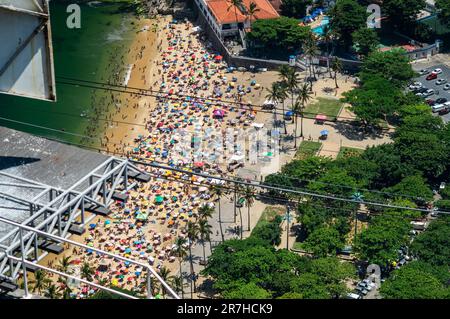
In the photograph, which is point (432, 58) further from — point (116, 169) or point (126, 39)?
point (116, 169)

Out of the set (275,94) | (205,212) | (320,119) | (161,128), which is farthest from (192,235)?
(320,119)

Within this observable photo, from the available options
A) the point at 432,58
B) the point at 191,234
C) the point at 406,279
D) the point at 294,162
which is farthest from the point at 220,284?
the point at 432,58

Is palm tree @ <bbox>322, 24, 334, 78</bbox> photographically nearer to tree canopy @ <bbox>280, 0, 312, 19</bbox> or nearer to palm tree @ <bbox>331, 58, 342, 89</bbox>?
palm tree @ <bbox>331, 58, 342, 89</bbox>

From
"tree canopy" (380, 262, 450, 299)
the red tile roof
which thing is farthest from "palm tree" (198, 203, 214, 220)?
the red tile roof

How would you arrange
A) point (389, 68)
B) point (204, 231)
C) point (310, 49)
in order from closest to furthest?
point (204, 231) < point (389, 68) < point (310, 49)

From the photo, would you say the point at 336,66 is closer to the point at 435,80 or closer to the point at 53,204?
the point at 435,80
